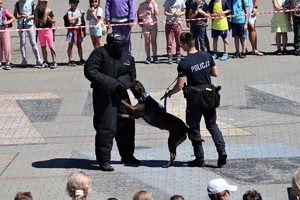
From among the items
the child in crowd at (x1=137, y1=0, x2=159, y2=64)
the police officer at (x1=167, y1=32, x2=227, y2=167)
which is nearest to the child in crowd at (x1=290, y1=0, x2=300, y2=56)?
the child in crowd at (x1=137, y1=0, x2=159, y2=64)

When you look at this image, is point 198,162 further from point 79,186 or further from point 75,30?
point 75,30

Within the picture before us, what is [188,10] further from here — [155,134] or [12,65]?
[155,134]

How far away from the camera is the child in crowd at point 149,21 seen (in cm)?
1894

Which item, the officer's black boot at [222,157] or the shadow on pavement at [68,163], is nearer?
the officer's black boot at [222,157]

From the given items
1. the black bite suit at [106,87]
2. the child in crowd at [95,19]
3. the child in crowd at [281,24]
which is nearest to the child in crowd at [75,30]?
the child in crowd at [95,19]

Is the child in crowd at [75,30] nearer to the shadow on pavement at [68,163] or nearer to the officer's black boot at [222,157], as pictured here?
the shadow on pavement at [68,163]

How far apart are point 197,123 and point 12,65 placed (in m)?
8.24

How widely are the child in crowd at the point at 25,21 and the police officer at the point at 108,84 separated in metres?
7.16

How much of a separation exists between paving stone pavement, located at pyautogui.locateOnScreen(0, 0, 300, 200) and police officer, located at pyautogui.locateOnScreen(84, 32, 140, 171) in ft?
1.52

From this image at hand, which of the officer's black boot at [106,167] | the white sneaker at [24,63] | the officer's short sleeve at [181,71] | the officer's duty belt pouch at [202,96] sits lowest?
the officer's black boot at [106,167]

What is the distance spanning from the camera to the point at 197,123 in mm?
12336

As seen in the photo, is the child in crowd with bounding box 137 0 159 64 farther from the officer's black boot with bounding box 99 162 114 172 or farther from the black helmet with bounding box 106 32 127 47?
the officer's black boot with bounding box 99 162 114 172

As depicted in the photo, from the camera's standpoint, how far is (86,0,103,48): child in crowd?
19.0 m

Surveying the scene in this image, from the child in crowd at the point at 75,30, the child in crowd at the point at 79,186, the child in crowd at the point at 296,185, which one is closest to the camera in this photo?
the child in crowd at the point at 296,185
